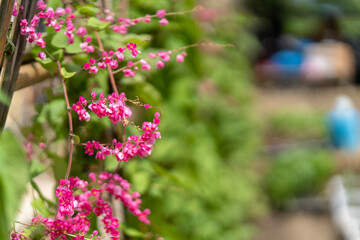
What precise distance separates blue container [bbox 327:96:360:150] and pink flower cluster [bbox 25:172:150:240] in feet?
14.9

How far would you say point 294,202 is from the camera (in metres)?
6.53

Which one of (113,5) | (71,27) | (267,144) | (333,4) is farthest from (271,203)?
(333,4)

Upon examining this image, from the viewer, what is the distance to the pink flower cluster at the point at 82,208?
72 cm

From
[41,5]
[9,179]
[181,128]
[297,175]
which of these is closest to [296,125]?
[297,175]

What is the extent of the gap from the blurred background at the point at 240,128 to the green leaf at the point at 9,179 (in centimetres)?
32

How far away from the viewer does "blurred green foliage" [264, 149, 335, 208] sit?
6.46 m

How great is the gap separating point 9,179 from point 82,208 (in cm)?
29

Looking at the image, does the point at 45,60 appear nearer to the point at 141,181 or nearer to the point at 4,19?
the point at 4,19

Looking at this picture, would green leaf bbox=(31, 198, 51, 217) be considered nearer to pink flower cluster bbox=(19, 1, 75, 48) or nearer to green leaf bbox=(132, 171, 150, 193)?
pink flower cluster bbox=(19, 1, 75, 48)

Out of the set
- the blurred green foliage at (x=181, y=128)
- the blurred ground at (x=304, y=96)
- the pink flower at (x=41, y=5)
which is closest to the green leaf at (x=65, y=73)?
the blurred green foliage at (x=181, y=128)

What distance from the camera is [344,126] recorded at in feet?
17.5

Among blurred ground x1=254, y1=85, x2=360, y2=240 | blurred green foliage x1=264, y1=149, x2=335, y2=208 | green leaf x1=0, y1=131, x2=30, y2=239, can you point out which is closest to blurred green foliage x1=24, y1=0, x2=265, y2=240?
green leaf x1=0, y1=131, x2=30, y2=239

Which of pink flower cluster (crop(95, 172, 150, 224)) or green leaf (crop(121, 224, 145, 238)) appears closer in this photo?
pink flower cluster (crop(95, 172, 150, 224))

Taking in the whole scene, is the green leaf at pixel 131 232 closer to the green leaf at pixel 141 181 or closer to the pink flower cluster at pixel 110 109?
the green leaf at pixel 141 181
